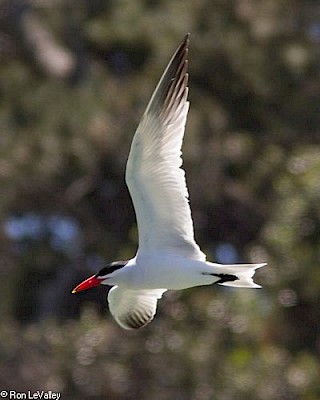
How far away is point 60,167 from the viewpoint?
36.2 feet

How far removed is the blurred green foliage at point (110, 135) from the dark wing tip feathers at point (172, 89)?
11.4 feet

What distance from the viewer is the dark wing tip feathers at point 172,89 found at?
5855mm

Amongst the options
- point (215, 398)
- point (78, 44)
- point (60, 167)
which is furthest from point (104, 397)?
point (78, 44)

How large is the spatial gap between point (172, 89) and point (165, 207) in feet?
1.50

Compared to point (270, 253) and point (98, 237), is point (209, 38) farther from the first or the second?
point (270, 253)

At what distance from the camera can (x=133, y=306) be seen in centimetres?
652

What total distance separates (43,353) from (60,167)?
1.77 m

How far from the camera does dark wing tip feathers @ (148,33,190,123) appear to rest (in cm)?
586

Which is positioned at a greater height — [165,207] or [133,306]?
[165,207]
